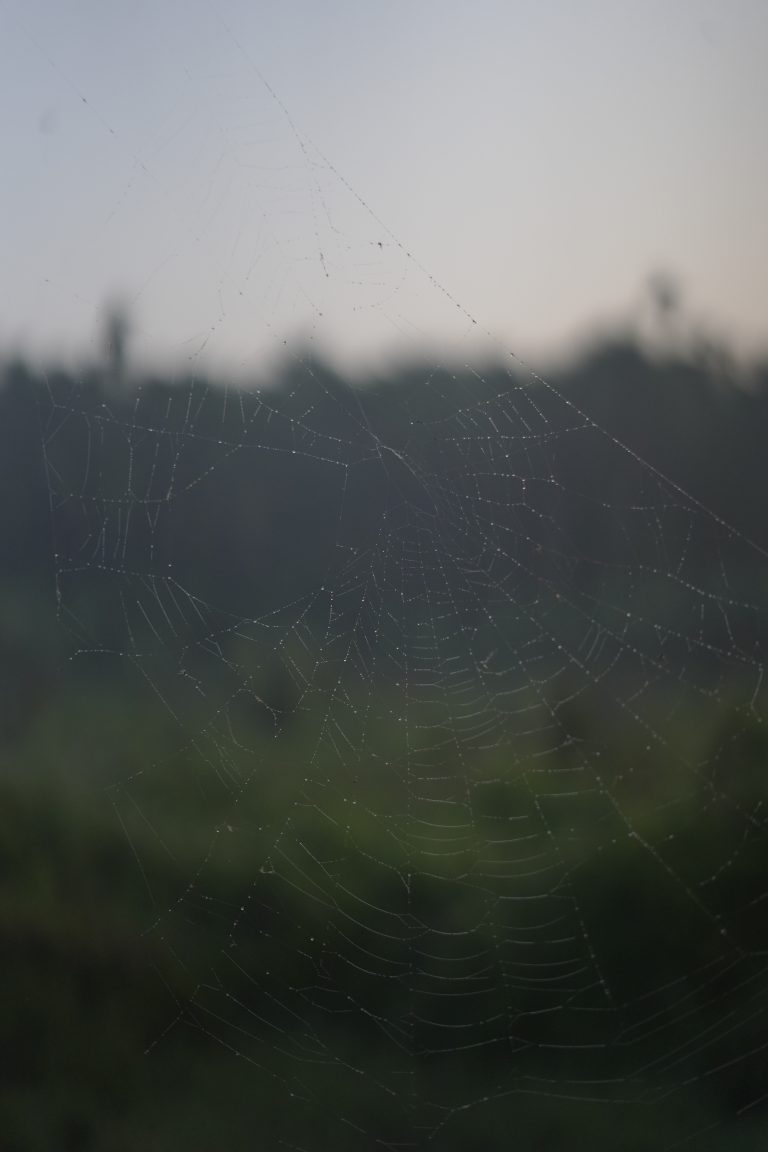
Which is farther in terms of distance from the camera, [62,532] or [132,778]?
[132,778]

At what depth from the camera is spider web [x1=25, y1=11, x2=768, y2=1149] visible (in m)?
1.84

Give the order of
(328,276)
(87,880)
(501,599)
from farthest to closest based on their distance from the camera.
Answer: (87,880), (501,599), (328,276)

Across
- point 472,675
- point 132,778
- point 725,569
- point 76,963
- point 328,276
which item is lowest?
point 76,963

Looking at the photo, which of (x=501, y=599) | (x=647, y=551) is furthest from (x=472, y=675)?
(x=647, y=551)

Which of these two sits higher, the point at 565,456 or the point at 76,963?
the point at 565,456

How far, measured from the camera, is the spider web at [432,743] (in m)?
1.84

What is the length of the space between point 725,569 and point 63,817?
6.08ft

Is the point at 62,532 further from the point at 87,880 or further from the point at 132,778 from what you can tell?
the point at 87,880

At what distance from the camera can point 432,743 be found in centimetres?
207

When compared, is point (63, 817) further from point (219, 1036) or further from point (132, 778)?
point (219, 1036)

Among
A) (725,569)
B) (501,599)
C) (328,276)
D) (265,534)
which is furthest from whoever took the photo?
(265,534)

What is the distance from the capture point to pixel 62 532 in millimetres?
1911

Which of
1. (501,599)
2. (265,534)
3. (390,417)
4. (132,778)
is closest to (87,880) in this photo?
(132,778)

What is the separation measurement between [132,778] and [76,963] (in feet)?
2.52
